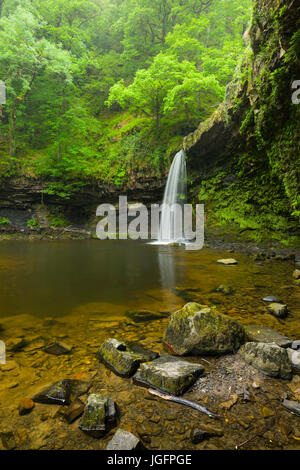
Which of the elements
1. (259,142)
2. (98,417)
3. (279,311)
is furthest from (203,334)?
(259,142)

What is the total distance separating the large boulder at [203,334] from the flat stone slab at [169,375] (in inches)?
10.2

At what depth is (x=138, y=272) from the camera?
20.0ft

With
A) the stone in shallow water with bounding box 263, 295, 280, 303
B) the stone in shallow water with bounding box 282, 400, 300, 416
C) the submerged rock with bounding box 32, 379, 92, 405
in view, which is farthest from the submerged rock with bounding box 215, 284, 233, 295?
the submerged rock with bounding box 32, 379, 92, 405

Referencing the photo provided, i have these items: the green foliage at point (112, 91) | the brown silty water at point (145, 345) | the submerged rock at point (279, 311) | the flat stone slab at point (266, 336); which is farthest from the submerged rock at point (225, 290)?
the green foliage at point (112, 91)

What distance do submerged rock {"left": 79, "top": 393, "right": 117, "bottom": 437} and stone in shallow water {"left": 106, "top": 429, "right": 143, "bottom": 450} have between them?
11cm

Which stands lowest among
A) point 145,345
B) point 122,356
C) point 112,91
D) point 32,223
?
point 145,345

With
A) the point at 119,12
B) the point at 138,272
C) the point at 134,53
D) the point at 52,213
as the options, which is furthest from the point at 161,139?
the point at 119,12

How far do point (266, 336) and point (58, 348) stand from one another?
218 centimetres

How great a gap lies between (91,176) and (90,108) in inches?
383

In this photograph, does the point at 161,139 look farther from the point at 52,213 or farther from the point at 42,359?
the point at 42,359

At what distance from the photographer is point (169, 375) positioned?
5.68 ft

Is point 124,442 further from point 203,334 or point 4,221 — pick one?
point 4,221

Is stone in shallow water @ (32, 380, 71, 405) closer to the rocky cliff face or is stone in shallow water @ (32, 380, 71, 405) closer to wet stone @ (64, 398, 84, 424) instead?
wet stone @ (64, 398, 84, 424)

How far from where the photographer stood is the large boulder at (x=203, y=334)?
84.7 inches
